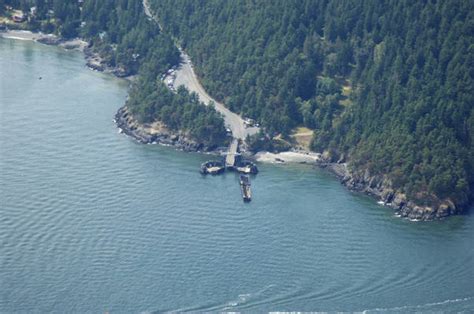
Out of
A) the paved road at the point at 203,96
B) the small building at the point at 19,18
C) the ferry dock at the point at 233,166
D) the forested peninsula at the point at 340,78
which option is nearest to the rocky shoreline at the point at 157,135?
the forested peninsula at the point at 340,78

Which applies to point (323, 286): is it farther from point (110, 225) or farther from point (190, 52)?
point (190, 52)

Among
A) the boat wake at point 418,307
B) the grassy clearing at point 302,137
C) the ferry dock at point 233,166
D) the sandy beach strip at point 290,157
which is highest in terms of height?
the grassy clearing at point 302,137

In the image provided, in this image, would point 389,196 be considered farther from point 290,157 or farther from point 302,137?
point 302,137

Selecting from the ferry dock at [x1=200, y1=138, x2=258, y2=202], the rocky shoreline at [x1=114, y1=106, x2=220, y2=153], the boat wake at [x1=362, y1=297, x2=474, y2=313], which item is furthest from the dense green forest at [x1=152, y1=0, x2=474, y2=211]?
the boat wake at [x1=362, y1=297, x2=474, y2=313]

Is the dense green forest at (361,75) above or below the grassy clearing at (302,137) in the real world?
above

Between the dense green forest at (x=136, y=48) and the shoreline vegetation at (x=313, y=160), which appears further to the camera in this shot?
the dense green forest at (x=136, y=48)

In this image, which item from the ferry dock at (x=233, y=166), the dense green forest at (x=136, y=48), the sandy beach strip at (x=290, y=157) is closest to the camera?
the ferry dock at (x=233, y=166)

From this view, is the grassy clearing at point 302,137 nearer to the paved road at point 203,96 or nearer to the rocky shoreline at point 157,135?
the paved road at point 203,96
